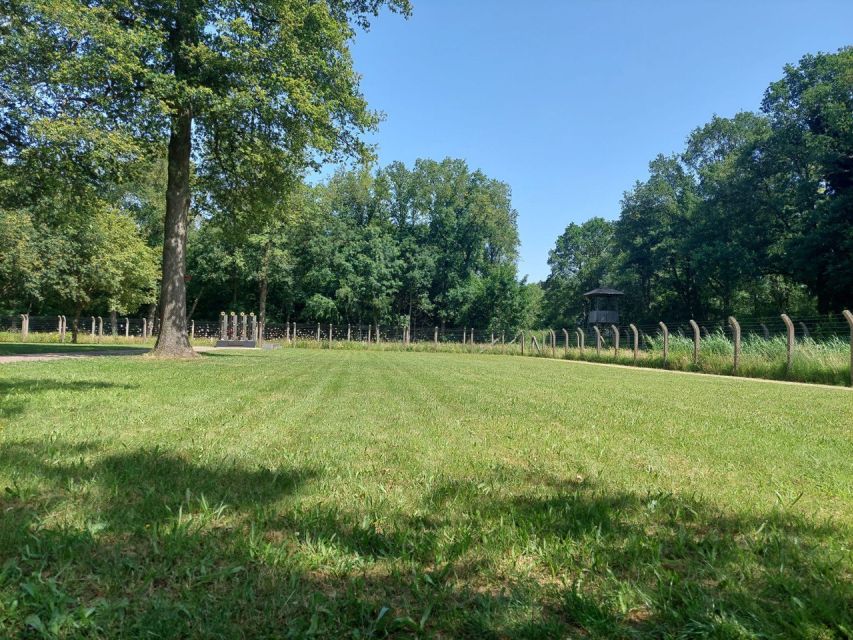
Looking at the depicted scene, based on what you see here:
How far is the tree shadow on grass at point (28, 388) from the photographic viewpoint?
5.36 meters

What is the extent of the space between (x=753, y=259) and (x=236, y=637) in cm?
4374

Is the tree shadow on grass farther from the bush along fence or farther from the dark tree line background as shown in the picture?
the bush along fence

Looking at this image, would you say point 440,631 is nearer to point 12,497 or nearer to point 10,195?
point 12,497

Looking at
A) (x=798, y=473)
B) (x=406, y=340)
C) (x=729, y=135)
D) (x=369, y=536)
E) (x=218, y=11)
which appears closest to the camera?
(x=369, y=536)

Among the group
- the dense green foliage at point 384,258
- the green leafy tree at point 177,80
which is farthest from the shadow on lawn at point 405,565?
the dense green foliage at point 384,258

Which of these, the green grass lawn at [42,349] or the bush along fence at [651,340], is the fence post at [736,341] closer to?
the bush along fence at [651,340]

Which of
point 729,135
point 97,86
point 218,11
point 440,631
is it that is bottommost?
point 440,631

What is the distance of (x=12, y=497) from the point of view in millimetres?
2793

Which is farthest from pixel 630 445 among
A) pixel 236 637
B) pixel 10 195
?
pixel 10 195

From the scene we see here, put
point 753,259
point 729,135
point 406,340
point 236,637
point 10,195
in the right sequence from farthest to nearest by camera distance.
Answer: point 729,135, point 406,340, point 753,259, point 10,195, point 236,637

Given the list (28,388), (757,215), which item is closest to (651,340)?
(28,388)

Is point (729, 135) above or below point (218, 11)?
above

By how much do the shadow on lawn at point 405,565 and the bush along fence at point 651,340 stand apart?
41.7 feet

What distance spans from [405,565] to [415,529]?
0.36m
